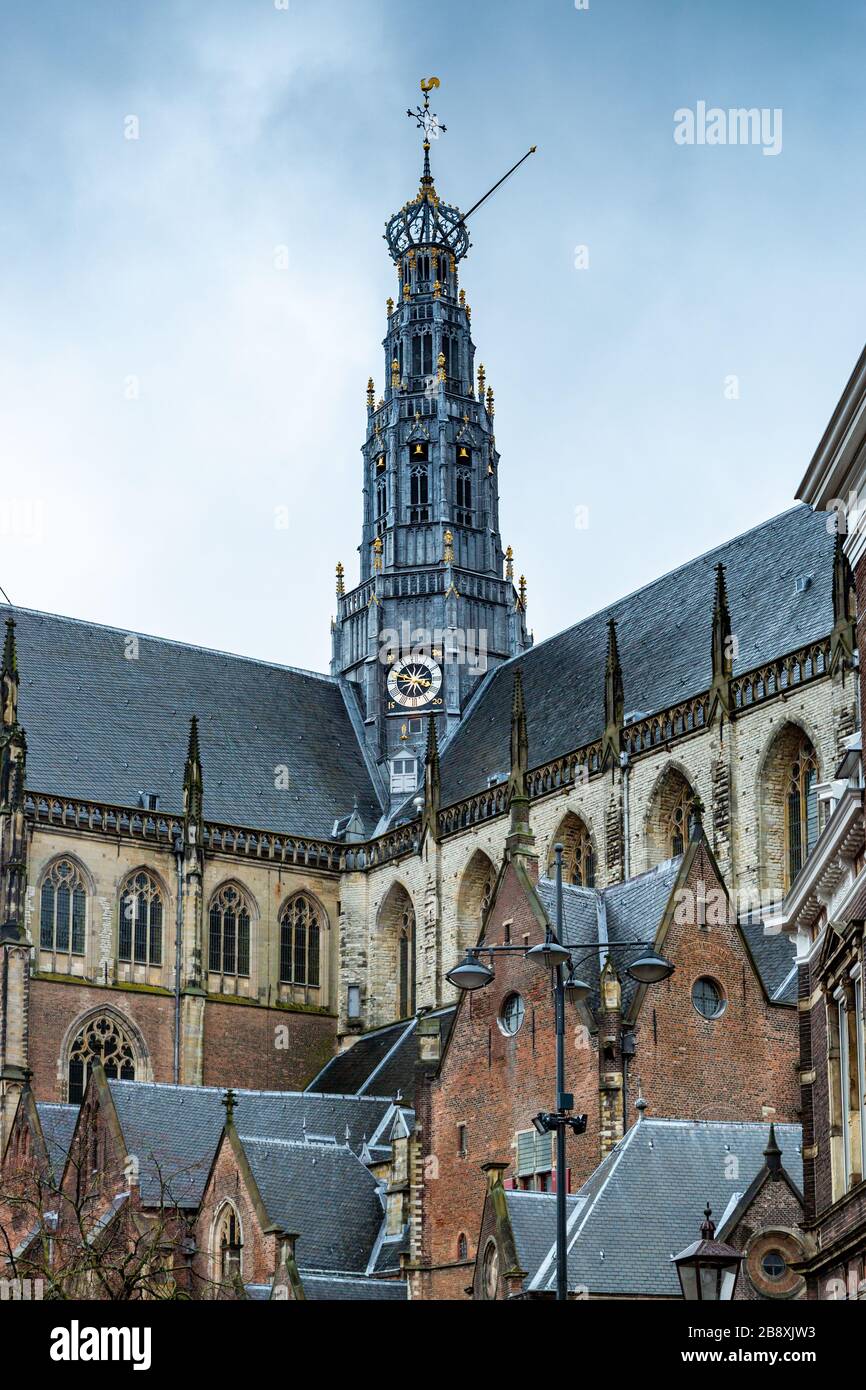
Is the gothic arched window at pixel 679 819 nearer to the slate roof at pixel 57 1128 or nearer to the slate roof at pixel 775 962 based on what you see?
A: the slate roof at pixel 775 962

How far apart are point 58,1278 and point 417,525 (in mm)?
43208

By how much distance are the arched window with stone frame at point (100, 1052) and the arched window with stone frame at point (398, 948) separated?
25.4ft

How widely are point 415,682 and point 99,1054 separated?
16474 mm

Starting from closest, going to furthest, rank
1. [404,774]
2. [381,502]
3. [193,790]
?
[193,790]
[404,774]
[381,502]

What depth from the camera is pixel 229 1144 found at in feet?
154

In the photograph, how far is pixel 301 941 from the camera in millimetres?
64500

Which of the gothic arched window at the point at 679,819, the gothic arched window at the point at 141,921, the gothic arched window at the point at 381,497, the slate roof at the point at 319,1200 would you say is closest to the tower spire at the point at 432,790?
the gothic arched window at the point at 141,921

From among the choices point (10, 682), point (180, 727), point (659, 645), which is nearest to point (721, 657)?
point (659, 645)

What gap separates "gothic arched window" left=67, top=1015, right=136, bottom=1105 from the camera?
5888cm

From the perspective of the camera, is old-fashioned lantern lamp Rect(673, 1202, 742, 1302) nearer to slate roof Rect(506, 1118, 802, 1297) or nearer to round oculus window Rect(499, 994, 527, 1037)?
slate roof Rect(506, 1118, 802, 1297)

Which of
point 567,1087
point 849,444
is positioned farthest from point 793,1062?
point 849,444

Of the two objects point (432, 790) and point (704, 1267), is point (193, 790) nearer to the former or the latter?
point (432, 790)

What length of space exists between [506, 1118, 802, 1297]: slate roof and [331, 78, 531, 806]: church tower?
1246 inches
